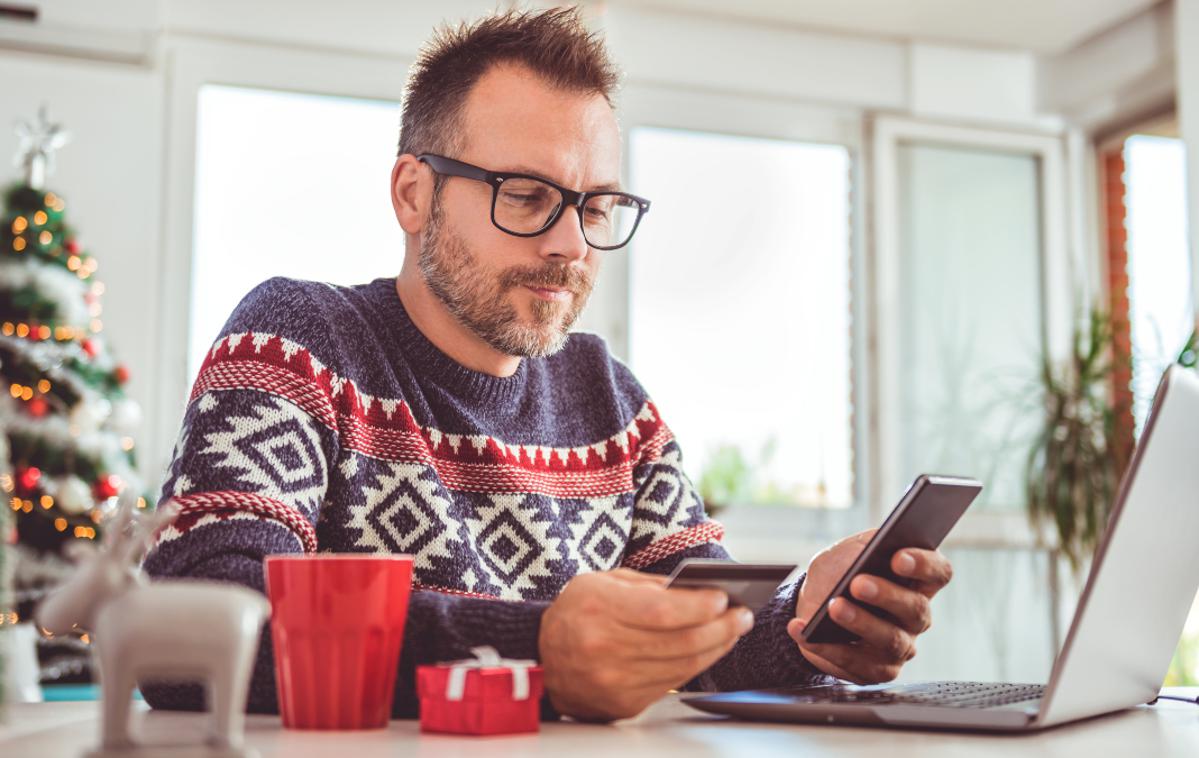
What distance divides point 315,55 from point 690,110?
1.41m

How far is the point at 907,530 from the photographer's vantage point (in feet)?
3.59

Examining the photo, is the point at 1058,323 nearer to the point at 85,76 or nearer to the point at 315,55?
the point at 315,55

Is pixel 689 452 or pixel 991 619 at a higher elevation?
pixel 689 452

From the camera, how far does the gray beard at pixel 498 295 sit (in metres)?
1.43

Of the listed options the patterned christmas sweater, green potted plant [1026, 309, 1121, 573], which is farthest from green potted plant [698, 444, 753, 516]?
the patterned christmas sweater

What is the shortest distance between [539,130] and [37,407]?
2.57 metres

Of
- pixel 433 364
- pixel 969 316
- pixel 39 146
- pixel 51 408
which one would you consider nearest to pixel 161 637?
pixel 433 364

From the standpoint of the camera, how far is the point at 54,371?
3.52 metres

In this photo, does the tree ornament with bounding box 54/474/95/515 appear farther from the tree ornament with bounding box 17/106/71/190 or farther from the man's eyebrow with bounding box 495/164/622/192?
the man's eyebrow with bounding box 495/164/622/192

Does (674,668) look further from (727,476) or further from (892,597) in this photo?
(727,476)

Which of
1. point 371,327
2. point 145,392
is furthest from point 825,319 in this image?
point 371,327

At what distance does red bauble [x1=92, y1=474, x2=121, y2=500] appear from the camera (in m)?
3.50

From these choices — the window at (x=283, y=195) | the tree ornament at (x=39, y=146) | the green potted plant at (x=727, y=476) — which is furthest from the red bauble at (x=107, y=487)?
the green potted plant at (x=727, y=476)

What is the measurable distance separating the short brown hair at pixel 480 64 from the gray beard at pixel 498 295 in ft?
0.39
